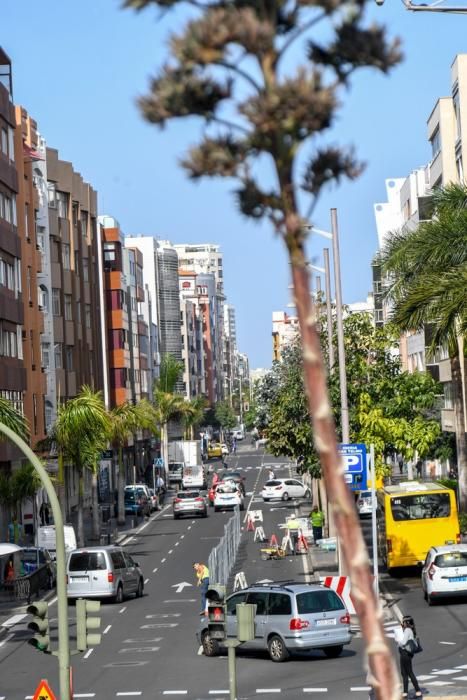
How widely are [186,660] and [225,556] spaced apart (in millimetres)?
15906

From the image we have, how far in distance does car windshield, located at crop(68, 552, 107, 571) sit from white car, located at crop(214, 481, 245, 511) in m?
38.7

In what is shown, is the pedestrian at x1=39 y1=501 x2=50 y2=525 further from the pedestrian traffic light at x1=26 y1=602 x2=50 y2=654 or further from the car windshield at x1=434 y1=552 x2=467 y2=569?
the pedestrian traffic light at x1=26 y1=602 x2=50 y2=654

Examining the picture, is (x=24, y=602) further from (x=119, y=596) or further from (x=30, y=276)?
(x=30, y=276)

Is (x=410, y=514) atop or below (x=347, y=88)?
below

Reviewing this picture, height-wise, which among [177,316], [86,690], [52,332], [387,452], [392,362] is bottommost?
[86,690]

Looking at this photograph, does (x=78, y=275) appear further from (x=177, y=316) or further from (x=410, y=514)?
(x=177, y=316)

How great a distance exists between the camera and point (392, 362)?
45.9m

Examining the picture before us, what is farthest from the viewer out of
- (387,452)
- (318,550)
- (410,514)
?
(318,550)

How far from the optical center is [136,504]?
80.2 m

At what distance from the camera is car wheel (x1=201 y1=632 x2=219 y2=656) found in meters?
28.8

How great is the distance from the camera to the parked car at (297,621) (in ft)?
90.7

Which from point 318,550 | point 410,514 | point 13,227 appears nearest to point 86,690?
point 410,514

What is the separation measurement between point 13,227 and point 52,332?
1641 centimetres

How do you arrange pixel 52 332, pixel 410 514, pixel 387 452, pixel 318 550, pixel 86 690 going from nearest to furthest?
pixel 86 690
pixel 410 514
pixel 387 452
pixel 318 550
pixel 52 332
